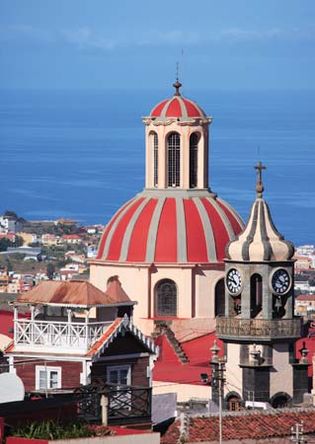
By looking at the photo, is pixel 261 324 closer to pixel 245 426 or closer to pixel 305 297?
pixel 245 426

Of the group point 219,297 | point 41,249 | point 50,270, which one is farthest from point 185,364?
point 41,249

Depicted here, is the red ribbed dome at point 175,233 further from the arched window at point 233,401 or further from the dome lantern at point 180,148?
the arched window at point 233,401

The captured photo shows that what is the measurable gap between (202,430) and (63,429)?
188 inches

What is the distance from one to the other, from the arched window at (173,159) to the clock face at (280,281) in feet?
36.8

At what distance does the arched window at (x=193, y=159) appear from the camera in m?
63.9

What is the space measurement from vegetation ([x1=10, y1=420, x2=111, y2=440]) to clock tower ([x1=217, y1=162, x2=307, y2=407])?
1392 cm

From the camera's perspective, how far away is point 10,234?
132375 millimetres

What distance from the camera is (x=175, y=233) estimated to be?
63.1 meters

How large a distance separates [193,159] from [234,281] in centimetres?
1128

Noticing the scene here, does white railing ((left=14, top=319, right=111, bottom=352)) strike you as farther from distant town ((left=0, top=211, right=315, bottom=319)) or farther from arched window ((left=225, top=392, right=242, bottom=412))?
distant town ((left=0, top=211, right=315, bottom=319))

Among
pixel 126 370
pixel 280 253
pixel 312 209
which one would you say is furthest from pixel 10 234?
pixel 126 370

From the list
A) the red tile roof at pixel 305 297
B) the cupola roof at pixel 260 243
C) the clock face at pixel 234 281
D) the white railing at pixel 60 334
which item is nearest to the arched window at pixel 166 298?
the cupola roof at pixel 260 243

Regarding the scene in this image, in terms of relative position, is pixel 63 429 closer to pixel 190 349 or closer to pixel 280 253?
pixel 280 253

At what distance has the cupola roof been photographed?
5284cm
